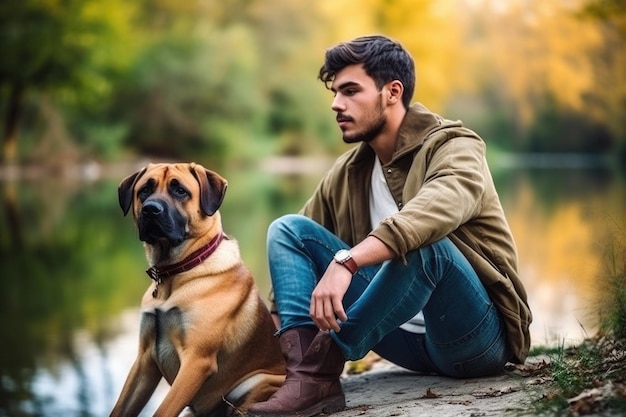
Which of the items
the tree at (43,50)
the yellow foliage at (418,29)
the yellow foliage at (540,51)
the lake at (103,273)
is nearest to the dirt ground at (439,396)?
the lake at (103,273)

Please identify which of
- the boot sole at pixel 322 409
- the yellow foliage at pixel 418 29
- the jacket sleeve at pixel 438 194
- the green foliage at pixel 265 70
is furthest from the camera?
the yellow foliage at pixel 418 29

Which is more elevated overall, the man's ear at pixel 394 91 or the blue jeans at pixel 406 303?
the man's ear at pixel 394 91

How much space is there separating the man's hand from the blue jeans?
146 mm

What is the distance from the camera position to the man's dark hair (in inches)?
154

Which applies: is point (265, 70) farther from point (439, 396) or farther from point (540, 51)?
point (439, 396)

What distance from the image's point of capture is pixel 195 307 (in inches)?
143

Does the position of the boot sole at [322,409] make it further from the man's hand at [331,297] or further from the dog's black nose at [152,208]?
the dog's black nose at [152,208]

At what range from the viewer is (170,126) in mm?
36812

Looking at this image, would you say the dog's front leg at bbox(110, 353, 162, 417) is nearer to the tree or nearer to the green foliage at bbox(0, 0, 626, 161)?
the green foliage at bbox(0, 0, 626, 161)

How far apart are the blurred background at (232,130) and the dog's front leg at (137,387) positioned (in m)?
2.22

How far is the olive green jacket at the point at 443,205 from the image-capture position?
329 centimetres

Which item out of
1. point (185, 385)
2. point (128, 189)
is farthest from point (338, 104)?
point (185, 385)

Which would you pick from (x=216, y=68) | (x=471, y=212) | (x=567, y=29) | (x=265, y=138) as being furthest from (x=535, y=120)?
(x=471, y=212)

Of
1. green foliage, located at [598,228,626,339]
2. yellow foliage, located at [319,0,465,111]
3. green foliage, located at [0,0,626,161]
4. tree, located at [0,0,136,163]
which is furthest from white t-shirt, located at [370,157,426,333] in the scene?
yellow foliage, located at [319,0,465,111]
